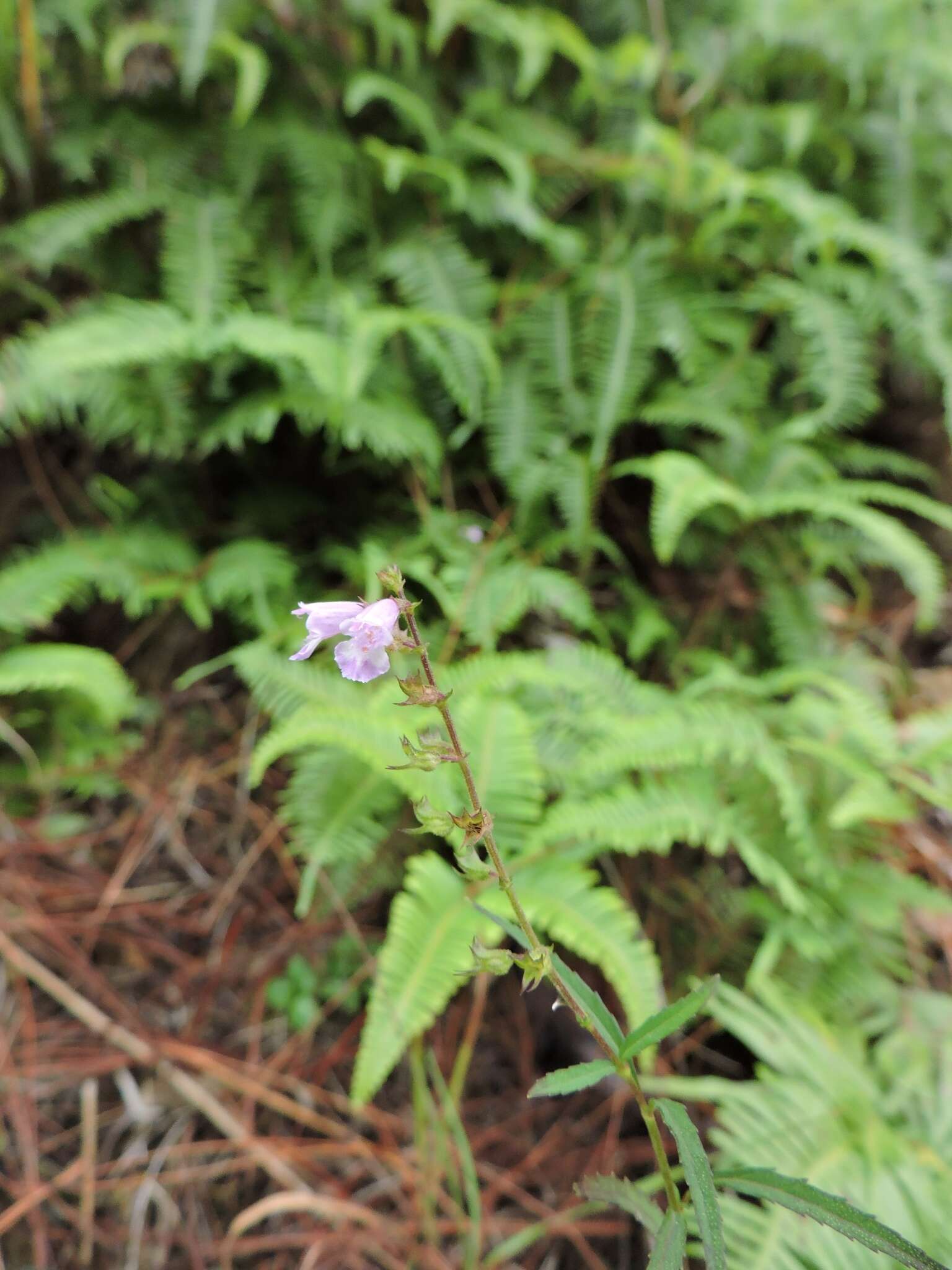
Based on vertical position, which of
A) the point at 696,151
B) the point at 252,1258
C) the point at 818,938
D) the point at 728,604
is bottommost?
the point at 252,1258

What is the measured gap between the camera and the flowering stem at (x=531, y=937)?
77 cm

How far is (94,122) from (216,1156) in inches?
120

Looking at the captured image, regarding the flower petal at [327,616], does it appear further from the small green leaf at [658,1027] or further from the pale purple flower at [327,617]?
the small green leaf at [658,1027]

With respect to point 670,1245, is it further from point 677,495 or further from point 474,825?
point 677,495

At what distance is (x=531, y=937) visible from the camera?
0.85 meters

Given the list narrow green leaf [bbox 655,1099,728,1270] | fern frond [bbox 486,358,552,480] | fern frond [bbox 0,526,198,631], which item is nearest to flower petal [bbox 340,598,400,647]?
narrow green leaf [bbox 655,1099,728,1270]

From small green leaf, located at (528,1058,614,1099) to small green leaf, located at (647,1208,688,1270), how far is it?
0.17 m

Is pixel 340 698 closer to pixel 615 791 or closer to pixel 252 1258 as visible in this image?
pixel 615 791

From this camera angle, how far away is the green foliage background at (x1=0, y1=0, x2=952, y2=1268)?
190cm

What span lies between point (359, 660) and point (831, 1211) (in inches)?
29.2

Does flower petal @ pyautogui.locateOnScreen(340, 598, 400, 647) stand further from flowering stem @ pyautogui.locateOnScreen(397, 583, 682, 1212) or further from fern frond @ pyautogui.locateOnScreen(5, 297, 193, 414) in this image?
fern frond @ pyautogui.locateOnScreen(5, 297, 193, 414)

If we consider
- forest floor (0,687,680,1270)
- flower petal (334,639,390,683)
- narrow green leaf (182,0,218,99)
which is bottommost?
forest floor (0,687,680,1270)

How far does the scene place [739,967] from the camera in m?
1.96

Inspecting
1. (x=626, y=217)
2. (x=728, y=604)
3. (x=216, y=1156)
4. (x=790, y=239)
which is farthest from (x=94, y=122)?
(x=216, y=1156)
